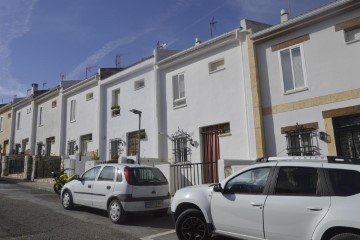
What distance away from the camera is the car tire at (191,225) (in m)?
6.67

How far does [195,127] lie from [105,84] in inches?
321

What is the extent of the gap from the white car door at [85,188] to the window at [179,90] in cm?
693

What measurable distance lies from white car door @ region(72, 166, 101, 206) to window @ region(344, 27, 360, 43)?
8.85m

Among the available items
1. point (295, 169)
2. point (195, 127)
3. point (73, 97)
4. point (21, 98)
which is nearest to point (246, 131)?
point (195, 127)

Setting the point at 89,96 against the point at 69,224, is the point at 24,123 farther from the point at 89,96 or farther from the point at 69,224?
the point at 69,224

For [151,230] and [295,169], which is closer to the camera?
[295,169]

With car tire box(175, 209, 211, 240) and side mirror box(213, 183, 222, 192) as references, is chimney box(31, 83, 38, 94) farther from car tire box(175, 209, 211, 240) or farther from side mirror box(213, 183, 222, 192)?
side mirror box(213, 183, 222, 192)

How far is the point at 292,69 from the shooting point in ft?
41.0

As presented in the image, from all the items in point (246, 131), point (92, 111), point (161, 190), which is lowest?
point (161, 190)

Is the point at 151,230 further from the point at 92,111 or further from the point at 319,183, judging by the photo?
the point at 92,111

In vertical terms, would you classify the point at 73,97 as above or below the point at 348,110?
above

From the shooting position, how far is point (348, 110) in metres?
10.9

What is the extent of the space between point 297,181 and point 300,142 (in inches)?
268

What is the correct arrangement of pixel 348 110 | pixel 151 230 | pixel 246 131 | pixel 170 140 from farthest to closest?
pixel 170 140, pixel 246 131, pixel 348 110, pixel 151 230
